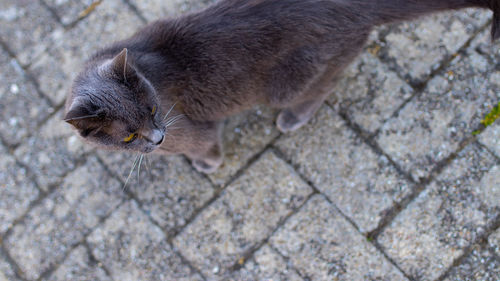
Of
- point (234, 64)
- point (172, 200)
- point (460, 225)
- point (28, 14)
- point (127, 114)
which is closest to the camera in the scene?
point (127, 114)

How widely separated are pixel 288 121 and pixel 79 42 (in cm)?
163

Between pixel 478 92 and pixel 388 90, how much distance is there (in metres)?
0.56

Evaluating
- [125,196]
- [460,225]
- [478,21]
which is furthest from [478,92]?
[125,196]

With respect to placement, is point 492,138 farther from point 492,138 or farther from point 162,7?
point 162,7

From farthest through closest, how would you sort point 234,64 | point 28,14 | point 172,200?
point 28,14 < point 172,200 < point 234,64

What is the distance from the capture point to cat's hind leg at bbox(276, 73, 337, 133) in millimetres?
2277

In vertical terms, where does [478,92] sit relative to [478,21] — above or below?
below

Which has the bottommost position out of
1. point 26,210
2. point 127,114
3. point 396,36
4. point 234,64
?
point 396,36

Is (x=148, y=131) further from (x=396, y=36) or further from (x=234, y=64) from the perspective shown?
(x=396, y=36)

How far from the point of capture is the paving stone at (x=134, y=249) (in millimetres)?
2523

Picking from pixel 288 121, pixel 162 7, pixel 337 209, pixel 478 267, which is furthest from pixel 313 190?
pixel 162 7

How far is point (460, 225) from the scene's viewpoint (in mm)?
2414

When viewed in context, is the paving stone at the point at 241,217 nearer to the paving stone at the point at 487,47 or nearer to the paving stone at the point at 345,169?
the paving stone at the point at 345,169

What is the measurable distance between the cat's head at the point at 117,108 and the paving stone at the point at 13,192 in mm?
1260
